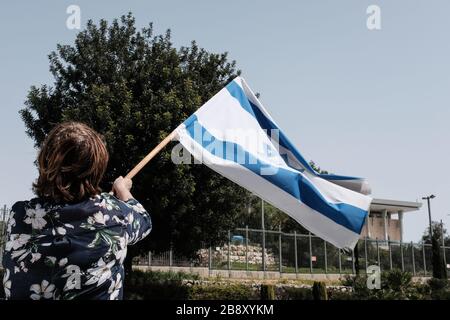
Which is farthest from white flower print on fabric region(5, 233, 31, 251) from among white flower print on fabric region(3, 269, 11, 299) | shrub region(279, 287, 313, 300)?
shrub region(279, 287, 313, 300)

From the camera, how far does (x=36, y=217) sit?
2.57 metres

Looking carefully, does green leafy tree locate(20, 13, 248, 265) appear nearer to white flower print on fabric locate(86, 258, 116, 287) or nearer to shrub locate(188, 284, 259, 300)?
shrub locate(188, 284, 259, 300)

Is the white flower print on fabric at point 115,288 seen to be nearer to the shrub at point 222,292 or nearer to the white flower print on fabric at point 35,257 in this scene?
the white flower print on fabric at point 35,257

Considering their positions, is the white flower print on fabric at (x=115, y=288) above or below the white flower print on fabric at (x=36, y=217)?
below

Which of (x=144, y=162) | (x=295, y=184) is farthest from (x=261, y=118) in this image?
(x=144, y=162)

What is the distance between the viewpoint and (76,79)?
80.7 feet

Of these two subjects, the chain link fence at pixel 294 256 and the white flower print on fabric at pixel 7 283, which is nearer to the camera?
the white flower print on fabric at pixel 7 283

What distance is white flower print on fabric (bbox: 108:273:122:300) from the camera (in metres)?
2.63

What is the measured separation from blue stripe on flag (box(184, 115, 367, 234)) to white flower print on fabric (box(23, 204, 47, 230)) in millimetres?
5166

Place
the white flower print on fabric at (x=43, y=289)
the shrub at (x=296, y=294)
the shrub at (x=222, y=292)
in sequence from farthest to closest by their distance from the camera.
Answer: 1. the shrub at (x=296, y=294)
2. the shrub at (x=222, y=292)
3. the white flower print on fabric at (x=43, y=289)

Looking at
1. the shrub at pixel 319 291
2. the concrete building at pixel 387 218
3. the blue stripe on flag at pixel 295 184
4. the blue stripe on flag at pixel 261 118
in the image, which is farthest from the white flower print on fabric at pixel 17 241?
the concrete building at pixel 387 218

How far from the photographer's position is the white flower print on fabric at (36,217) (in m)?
2.56

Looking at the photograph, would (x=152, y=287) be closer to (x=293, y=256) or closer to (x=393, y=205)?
(x=293, y=256)

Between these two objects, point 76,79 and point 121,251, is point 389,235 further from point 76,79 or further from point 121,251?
point 121,251
